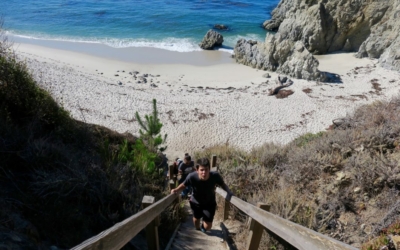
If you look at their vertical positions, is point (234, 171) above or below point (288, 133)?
above

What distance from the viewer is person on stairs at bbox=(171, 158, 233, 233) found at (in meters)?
4.59

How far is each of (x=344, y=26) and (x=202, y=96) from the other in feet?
63.1

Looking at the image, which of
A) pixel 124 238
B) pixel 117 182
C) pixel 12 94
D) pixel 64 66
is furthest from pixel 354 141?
pixel 64 66

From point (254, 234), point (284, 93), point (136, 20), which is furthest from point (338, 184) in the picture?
point (136, 20)

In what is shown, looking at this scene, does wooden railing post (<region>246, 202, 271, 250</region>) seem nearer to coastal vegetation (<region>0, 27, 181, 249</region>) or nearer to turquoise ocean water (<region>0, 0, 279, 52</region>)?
coastal vegetation (<region>0, 27, 181, 249</region>)

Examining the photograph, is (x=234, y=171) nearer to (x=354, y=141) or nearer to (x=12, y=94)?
(x=354, y=141)

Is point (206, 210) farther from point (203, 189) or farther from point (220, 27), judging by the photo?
point (220, 27)

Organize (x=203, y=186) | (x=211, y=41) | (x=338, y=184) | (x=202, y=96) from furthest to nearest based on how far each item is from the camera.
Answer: (x=211, y=41) < (x=202, y=96) < (x=338, y=184) < (x=203, y=186)

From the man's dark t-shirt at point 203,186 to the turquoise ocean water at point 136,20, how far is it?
1049 inches

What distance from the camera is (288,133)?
624 inches

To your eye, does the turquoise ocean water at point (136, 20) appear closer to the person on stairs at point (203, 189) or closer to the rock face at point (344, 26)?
the rock face at point (344, 26)

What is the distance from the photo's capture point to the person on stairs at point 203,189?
15.1 feet

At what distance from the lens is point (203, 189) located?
4.77m

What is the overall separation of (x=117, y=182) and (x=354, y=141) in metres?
5.24
